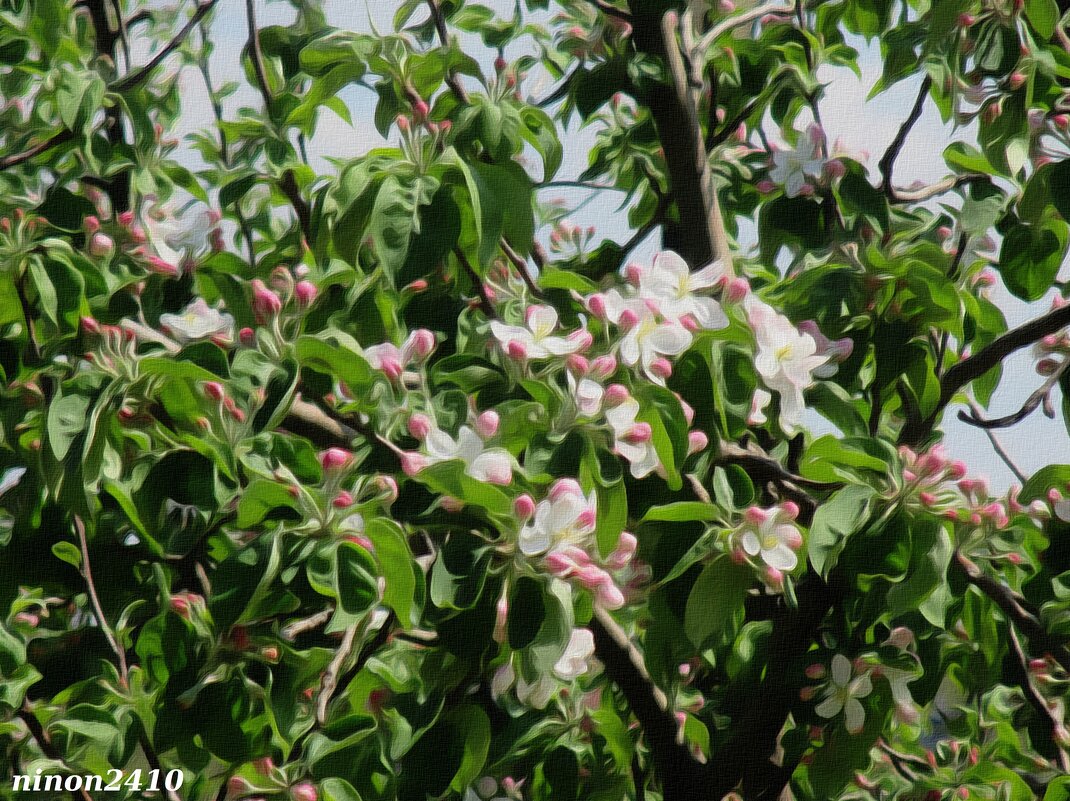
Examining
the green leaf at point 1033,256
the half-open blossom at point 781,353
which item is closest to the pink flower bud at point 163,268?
the half-open blossom at point 781,353

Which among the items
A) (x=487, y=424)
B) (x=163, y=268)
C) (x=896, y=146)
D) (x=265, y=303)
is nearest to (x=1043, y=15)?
(x=896, y=146)

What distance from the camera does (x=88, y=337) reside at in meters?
1.28

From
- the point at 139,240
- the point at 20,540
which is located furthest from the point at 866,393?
the point at 20,540

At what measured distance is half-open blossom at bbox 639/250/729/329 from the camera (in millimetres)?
1133

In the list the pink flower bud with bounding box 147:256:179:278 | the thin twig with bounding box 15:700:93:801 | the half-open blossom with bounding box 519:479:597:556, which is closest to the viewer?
the half-open blossom with bounding box 519:479:597:556

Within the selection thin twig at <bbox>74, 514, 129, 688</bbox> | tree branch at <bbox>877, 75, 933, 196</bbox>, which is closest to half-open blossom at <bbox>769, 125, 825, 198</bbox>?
tree branch at <bbox>877, 75, 933, 196</bbox>

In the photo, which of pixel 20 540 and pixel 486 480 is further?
pixel 20 540

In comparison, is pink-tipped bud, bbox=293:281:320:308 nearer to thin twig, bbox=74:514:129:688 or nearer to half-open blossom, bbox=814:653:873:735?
thin twig, bbox=74:514:129:688

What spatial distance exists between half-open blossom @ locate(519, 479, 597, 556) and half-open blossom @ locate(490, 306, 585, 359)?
0.15 m

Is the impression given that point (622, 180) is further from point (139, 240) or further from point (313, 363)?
point (313, 363)

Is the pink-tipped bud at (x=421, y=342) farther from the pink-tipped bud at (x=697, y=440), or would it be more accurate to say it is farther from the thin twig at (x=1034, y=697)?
the thin twig at (x=1034, y=697)

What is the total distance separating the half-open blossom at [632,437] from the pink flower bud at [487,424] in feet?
0.37

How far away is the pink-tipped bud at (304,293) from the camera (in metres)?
1.15

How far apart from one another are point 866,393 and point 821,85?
54 cm
